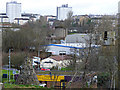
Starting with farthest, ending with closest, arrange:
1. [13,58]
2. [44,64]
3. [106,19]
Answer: [106,19] → [44,64] → [13,58]

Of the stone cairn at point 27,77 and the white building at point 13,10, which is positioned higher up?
the white building at point 13,10

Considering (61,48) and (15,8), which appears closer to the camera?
(61,48)

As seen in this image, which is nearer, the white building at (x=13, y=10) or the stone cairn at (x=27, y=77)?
the stone cairn at (x=27, y=77)

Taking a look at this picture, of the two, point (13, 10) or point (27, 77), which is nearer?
point (27, 77)


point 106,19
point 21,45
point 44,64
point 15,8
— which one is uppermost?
point 15,8

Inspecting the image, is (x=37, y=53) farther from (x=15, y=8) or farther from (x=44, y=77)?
(x=15, y=8)

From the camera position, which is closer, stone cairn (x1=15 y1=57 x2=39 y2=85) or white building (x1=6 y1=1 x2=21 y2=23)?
stone cairn (x1=15 y1=57 x2=39 y2=85)

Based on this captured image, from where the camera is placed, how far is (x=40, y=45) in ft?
40.1

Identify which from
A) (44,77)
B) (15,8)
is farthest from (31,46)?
(15,8)

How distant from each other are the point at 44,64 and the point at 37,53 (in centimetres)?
188

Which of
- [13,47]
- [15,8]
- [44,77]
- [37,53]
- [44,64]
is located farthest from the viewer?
[15,8]

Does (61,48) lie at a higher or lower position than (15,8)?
lower

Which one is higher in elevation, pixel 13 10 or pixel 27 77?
pixel 13 10

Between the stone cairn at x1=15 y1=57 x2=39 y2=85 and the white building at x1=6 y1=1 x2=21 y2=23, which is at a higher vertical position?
the white building at x1=6 y1=1 x2=21 y2=23
